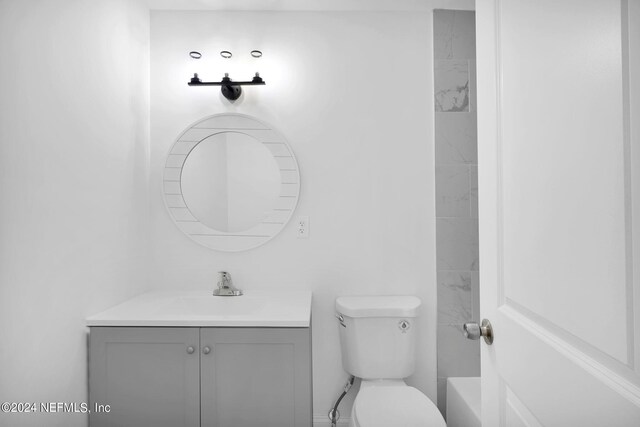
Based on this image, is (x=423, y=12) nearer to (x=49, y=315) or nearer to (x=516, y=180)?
(x=516, y=180)

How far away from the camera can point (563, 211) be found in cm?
58

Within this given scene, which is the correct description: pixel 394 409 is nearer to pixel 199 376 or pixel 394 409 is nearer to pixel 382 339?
pixel 382 339

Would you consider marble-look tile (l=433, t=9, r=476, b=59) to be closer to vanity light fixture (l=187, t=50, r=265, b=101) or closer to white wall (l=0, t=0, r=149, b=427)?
vanity light fixture (l=187, t=50, r=265, b=101)

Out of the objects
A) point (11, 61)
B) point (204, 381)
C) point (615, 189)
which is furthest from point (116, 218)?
point (615, 189)

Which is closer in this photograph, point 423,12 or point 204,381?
point 204,381

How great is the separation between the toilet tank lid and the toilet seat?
336mm

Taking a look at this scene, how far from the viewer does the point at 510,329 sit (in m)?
0.77

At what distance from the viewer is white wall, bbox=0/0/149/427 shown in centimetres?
110

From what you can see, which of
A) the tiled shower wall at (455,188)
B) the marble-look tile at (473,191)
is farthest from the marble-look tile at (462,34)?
the marble-look tile at (473,191)

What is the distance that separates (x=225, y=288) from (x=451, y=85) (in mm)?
1674

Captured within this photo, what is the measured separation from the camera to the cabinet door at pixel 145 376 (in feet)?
4.61

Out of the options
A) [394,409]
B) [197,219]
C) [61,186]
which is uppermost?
[61,186]

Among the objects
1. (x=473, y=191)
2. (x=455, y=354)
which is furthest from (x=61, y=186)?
(x=455, y=354)

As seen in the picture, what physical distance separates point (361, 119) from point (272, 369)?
4.46 ft
